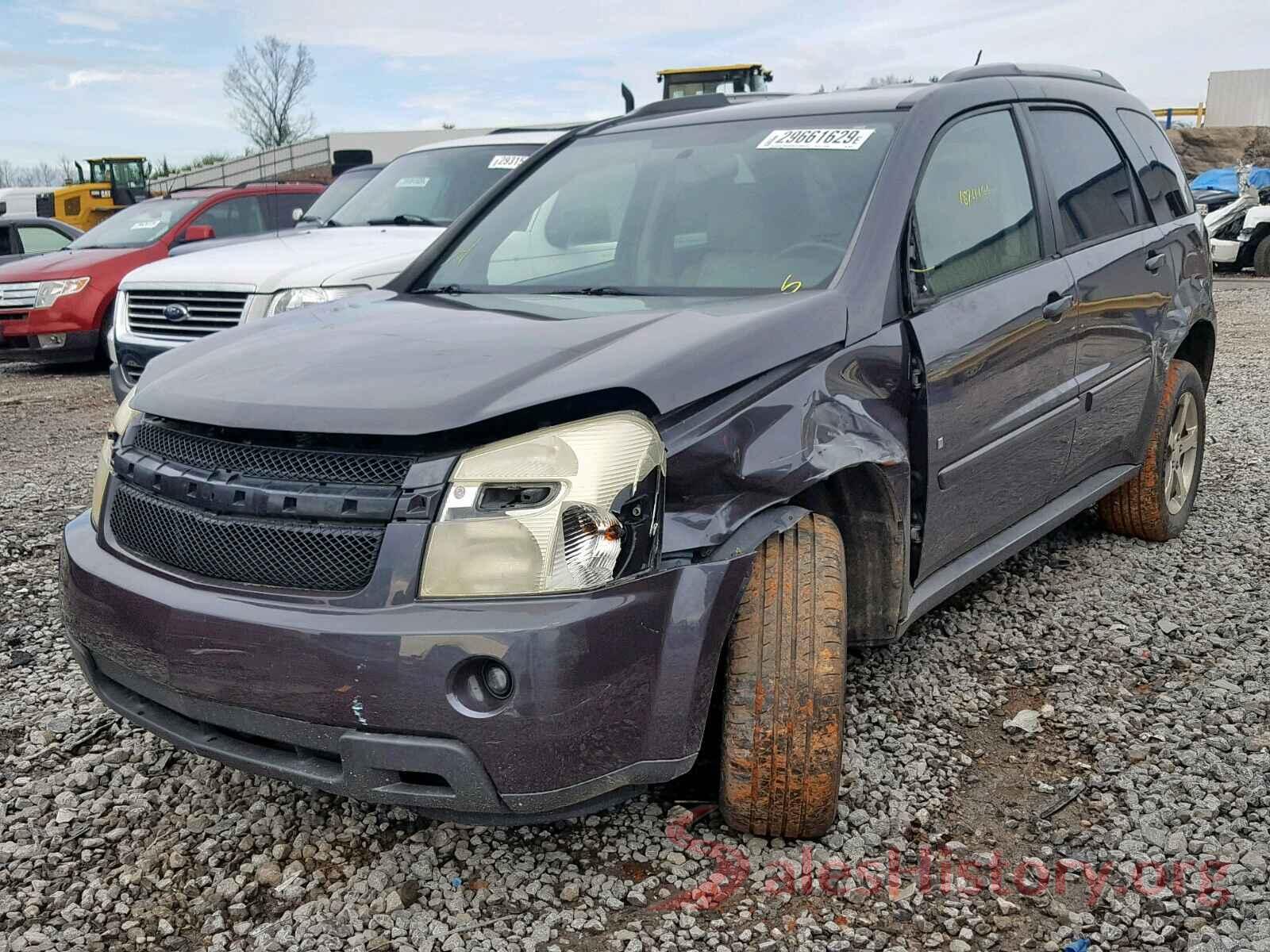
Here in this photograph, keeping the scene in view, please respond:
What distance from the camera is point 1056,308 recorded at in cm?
352

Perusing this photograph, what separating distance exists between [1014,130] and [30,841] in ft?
11.1

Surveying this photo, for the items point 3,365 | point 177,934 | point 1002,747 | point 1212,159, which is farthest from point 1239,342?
point 1212,159

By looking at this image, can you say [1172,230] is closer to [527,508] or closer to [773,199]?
[773,199]

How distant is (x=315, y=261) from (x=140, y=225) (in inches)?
192

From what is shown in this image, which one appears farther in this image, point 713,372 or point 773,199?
point 773,199

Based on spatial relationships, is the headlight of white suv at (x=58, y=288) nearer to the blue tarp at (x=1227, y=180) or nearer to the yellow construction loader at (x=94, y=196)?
the yellow construction loader at (x=94, y=196)

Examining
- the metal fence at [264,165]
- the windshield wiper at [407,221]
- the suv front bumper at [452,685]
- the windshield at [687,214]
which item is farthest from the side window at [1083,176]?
the metal fence at [264,165]

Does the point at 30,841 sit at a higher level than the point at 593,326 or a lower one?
lower

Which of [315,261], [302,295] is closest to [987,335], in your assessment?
[302,295]

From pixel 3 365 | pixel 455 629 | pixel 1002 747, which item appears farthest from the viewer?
pixel 3 365

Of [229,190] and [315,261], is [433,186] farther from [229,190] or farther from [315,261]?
[229,190]

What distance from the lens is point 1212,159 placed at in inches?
1572

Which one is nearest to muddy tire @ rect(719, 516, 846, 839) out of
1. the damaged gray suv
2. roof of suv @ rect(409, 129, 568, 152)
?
the damaged gray suv

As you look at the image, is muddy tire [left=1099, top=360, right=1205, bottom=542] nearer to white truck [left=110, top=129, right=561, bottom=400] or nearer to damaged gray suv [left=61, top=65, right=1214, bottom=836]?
damaged gray suv [left=61, top=65, right=1214, bottom=836]
